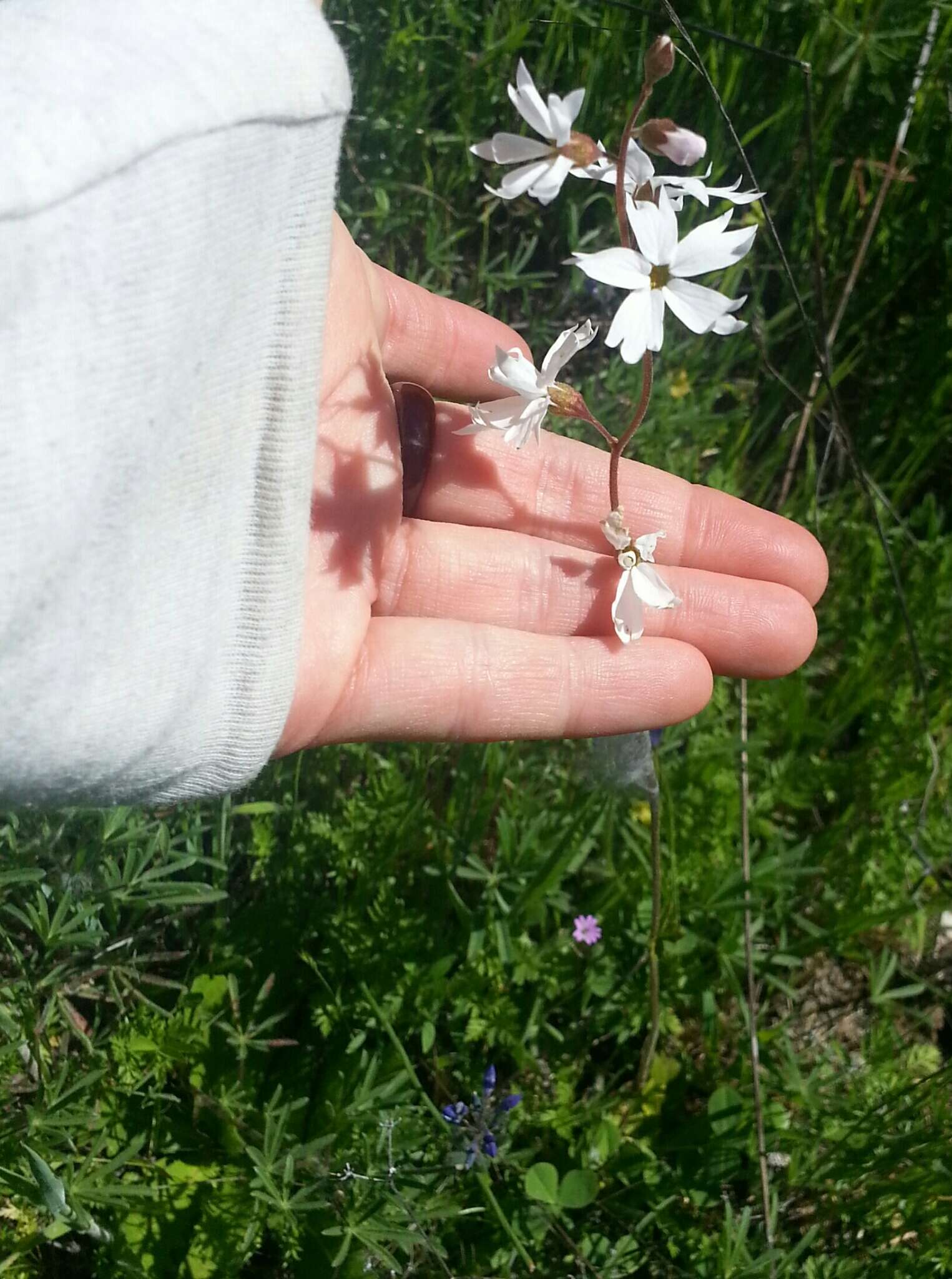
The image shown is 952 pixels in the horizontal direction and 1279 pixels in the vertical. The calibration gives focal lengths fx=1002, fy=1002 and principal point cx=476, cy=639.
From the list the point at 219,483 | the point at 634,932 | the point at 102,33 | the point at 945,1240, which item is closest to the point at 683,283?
the point at 219,483

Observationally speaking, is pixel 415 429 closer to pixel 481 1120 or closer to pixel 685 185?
pixel 685 185

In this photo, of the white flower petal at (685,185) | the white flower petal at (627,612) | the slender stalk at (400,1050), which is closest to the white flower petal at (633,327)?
the white flower petal at (685,185)

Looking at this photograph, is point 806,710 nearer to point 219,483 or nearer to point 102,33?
point 219,483

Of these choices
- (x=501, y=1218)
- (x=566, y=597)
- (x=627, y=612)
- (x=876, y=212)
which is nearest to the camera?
(x=501, y=1218)

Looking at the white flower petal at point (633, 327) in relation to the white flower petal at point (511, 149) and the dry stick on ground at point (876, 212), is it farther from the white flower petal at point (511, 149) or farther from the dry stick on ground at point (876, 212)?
the dry stick on ground at point (876, 212)

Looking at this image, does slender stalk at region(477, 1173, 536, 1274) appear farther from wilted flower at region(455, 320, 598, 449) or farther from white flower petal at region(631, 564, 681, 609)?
wilted flower at region(455, 320, 598, 449)

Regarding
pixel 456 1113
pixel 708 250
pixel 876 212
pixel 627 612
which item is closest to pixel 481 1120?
pixel 456 1113
